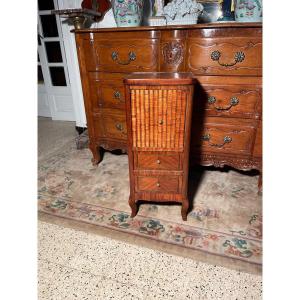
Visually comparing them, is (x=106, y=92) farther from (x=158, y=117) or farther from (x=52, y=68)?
(x=52, y=68)

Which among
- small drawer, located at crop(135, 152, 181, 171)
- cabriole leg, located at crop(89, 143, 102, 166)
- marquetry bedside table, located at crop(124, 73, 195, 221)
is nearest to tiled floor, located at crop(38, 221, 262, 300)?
marquetry bedside table, located at crop(124, 73, 195, 221)

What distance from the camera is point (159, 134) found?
1504mm

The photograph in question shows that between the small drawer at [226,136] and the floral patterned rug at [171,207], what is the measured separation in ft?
1.19

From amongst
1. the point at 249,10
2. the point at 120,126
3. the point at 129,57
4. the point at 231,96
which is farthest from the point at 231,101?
the point at 120,126

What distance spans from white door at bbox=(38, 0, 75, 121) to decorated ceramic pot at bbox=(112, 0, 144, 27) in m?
1.57

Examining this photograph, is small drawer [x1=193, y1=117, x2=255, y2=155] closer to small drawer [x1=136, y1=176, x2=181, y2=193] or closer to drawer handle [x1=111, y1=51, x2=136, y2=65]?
small drawer [x1=136, y1=176, x2=181, y2=193]

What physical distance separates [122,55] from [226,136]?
109 centimetres

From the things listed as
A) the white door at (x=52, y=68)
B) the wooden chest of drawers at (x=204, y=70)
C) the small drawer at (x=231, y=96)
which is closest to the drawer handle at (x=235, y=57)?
the wooden chest of drawers at (x=204, y=70)

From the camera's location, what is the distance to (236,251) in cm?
149

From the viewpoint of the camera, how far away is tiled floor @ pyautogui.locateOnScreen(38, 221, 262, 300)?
125cm

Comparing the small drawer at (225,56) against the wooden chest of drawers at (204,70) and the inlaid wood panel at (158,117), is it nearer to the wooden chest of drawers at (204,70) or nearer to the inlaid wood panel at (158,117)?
the wooden chest of drawers at (204,70)
